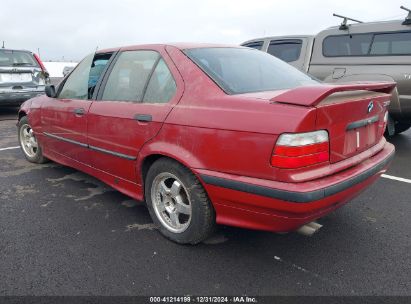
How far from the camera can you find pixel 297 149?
6.79 feet

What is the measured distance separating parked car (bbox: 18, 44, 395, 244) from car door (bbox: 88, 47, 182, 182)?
1 centimetres

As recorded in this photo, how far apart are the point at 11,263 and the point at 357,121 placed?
2.53 metres

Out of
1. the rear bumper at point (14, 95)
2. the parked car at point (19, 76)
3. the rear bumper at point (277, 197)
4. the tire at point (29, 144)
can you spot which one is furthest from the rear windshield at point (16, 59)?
the rear bumper at point (277, 197)

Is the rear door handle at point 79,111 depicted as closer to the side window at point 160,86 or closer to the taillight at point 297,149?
the side window at point 160,86

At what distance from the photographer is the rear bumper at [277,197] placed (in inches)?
82.1

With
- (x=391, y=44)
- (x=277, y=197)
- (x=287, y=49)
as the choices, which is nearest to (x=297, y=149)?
(x=277, y=197)

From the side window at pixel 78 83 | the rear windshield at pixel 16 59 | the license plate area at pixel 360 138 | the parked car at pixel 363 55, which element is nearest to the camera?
the license plate area at pixel 360 138

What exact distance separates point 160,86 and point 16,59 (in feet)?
25.0

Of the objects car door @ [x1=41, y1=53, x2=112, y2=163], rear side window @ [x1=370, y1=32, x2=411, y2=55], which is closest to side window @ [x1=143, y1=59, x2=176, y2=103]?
car door @ [x1=41, y1=53, x2=112, y2=163]

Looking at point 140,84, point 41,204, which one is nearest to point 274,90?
point 140,84

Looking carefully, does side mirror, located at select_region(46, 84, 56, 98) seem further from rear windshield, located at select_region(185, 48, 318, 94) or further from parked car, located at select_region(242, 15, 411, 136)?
parked car, located at select_region(242, 15, 411, 136)

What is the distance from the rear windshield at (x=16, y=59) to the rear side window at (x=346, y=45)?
702cm

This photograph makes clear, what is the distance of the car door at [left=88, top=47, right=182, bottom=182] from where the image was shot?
2.72 m

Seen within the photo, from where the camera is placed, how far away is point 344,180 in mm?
2275
